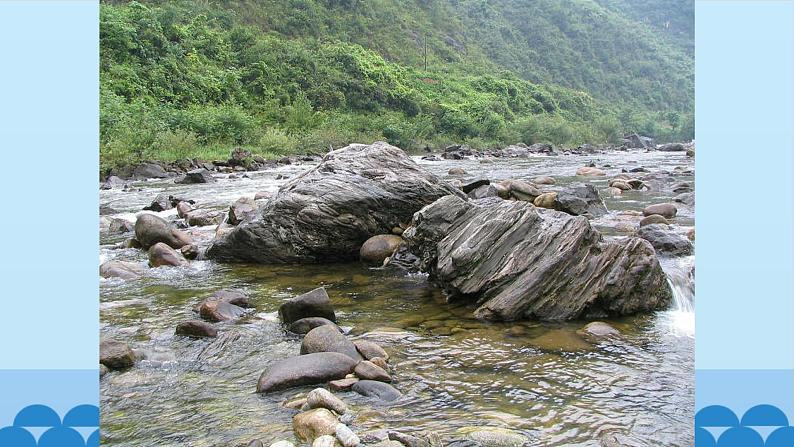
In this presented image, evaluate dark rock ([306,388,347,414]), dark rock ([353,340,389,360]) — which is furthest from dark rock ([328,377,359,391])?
dark rock ([353,340,389,360])

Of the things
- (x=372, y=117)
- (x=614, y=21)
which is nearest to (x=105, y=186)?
(x=372, y=117)

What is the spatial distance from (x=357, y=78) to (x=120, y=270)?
3806cm

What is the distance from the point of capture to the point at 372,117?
41.6 m

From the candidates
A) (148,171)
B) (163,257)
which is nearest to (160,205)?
(163,257)

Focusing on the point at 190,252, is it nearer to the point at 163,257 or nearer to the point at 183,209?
the point at 163,257

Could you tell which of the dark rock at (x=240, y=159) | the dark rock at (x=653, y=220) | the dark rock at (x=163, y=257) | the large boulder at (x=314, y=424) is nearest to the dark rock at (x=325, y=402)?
the large boulder at (x=314, y=424)

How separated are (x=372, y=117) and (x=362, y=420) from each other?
38.9m

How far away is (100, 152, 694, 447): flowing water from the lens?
3.62 metres

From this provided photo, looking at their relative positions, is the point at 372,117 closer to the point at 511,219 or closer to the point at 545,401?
the point at 511,219

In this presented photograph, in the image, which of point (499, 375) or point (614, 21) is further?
point (614, 21)

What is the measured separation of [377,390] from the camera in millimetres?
4090

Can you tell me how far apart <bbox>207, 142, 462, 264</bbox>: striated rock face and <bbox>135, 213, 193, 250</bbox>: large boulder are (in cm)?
90

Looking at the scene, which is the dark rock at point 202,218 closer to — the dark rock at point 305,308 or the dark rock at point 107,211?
the dark rock at point 107,211

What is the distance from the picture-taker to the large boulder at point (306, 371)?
4188 millimetres
